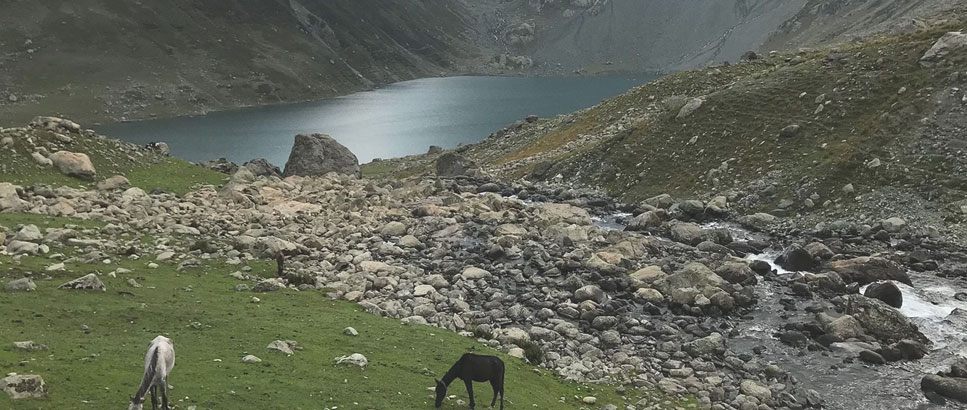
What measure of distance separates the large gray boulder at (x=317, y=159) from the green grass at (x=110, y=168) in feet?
31.3

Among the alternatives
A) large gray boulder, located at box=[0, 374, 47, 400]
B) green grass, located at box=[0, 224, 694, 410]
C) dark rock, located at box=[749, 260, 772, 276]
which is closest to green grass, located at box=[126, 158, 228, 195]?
green grass, located at box=[0, 224, 694, 410]

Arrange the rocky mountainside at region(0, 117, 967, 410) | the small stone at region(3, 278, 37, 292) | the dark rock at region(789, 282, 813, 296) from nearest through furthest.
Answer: the rocky mountainside at region(0, 117, 967, 410)
the small stone at region(3, 278, 37, 292)
the dark rock at region(789, 282, 813, 296)

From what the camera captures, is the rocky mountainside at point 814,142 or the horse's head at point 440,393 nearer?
the horse's head at point 440,393

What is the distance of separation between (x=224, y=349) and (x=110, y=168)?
112ft

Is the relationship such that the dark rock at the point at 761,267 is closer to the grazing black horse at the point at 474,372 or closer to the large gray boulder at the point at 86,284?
the grazing black horse at the point at 474,372

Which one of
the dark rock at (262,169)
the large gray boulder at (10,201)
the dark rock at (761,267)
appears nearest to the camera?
the dark rock at (761,267)

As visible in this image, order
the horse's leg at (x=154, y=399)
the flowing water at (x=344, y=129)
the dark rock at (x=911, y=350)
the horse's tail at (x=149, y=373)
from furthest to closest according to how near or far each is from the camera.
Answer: the flowing water at (x=344, y=129) < the dark rock at (x=911, y=350) < the horse's leg at (x=154, y=399) < the horse's tail at (x=149, y=373)

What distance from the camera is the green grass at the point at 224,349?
15773 mm

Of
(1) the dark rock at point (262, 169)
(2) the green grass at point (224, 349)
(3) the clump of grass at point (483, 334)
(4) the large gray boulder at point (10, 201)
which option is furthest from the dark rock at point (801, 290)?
(1) the dark rock at point (262, 169)

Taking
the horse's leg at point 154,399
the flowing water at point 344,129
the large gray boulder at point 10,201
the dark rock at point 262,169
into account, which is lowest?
the horse's leg at point 154,399

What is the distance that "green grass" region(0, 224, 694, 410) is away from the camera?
15.8 meters

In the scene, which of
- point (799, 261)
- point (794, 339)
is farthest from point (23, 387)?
point (799, 261)

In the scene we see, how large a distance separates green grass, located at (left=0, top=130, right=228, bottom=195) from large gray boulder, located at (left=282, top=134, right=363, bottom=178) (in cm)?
955

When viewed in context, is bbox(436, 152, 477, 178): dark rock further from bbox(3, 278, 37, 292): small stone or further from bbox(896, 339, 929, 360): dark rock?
bbox(896, 339, 929, 360): dark rock
